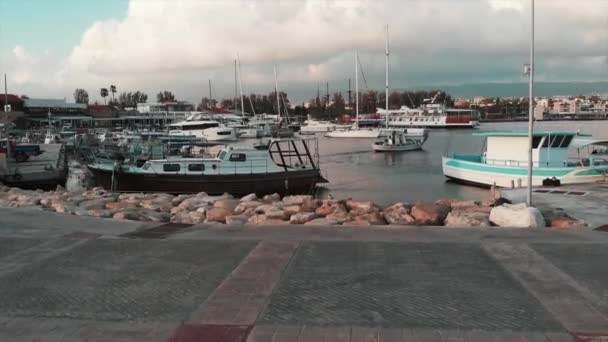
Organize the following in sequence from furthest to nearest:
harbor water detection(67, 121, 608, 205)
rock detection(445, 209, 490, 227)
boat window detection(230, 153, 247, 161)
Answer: harbor water detection(67, 121, 608, 205) → boat window detection(230, 153, 247, 161) → rock detection(445, 209, 490, 227)

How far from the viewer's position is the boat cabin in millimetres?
29953

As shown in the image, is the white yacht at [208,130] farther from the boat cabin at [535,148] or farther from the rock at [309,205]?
the rock at [309,205]

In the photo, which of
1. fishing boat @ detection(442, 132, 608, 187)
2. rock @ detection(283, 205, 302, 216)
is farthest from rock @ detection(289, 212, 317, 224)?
fishing boat @ detection(442, 132, 608, 187)

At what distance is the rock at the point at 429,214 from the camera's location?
12695mm

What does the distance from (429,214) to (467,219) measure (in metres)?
1.17

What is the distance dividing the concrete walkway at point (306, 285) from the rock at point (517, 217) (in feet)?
2.14

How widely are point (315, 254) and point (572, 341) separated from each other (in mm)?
4358

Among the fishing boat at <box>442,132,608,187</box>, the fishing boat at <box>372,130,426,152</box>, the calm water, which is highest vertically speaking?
the fishing boat at <box>442,132,608,187</box>

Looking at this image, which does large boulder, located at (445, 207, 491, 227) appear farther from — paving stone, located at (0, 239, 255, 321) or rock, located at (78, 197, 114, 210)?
rock, located at (78, 197, 114, 210)

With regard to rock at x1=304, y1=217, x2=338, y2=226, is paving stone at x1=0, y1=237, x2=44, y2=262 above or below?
above

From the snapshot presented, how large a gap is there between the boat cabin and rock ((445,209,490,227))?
18.6 metres

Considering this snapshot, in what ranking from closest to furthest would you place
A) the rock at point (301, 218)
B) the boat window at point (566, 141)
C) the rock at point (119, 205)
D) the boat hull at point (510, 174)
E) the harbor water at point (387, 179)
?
the rock at point (301, 218)
the rock at point (119, 205)
the boat hull at point (510, 174)
the boat window at point (566, 141)
the harbor water at point (387, 179)

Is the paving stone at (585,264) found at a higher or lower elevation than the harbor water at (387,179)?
higher

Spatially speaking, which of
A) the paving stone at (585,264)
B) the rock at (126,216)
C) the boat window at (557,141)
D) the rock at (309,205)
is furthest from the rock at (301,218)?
the boat window at (557,141)
